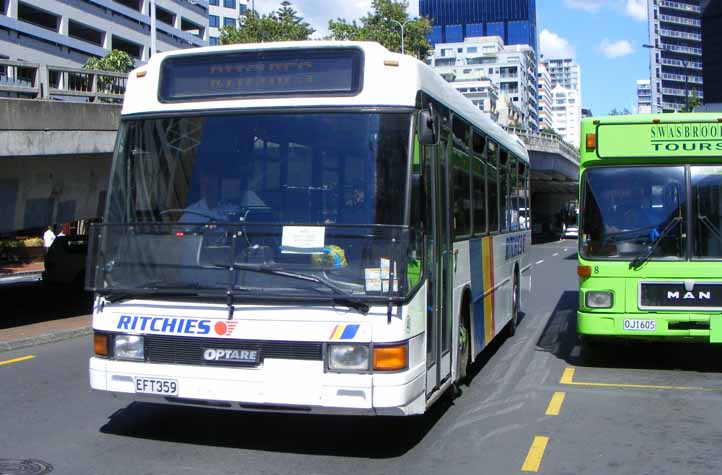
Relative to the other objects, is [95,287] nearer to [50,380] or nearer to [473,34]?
[50,380]

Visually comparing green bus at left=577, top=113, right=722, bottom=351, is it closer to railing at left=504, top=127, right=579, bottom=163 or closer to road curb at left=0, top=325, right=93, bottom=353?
road curb at left=0, top=325, right=93, bottom=353

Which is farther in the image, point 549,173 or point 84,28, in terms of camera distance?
point 84,28

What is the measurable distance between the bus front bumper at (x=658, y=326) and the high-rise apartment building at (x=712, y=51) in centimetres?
5233

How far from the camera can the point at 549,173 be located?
193ft

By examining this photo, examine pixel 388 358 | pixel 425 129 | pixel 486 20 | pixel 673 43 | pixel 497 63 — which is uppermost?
pixel 486 20

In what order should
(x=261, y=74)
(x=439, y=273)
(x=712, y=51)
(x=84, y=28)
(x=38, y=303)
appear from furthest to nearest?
(x=84, y=28), (x=712, y=51), (x=38, y=303), (x=439, y=273), (x=261, y=74)

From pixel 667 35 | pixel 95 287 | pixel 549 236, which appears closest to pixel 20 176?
pixel 95 287

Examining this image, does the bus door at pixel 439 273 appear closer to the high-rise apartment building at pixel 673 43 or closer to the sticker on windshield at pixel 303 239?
the sticker on windshield at pixel 303 239

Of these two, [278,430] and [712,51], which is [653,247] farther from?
[712,51]

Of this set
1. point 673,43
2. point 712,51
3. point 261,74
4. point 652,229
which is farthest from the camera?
point 673,43

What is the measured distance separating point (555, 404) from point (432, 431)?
1.73 metres

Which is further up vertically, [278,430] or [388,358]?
[388,358]

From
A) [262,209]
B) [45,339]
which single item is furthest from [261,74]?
[45,339]

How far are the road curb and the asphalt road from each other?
2.03 metres
